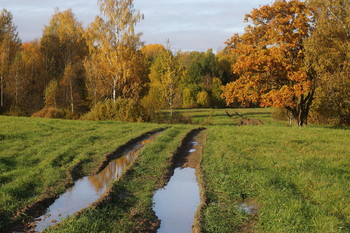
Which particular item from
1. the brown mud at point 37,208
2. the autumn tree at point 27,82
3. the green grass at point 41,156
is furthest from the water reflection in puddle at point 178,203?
the autumn tree at point 27,82

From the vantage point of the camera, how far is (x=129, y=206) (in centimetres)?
888

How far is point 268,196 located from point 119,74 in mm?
37334

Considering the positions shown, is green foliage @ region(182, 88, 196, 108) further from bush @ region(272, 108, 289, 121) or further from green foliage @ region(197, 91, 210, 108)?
bush @ region(272, 108, 289, 121)

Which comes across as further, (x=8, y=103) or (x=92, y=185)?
(x=8, y=103)

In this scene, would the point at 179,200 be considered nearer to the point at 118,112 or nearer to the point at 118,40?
the point at 118,112

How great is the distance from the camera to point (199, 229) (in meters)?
7.38

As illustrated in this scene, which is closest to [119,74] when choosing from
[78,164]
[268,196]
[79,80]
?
[79,80]

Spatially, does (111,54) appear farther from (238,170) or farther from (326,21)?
(238,170)

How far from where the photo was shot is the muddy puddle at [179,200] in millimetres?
8148

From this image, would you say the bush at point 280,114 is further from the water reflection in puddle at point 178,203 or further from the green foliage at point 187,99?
the water reflection in puddle at point 178,203

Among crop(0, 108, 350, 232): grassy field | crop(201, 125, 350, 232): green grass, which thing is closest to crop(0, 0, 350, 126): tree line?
crop(0, 108, 350, 232): grassy field

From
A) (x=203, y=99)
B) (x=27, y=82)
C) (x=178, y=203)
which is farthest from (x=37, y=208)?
(x=203, y=99)

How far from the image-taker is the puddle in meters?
8.20

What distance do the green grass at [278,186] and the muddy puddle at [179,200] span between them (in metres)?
0.43
